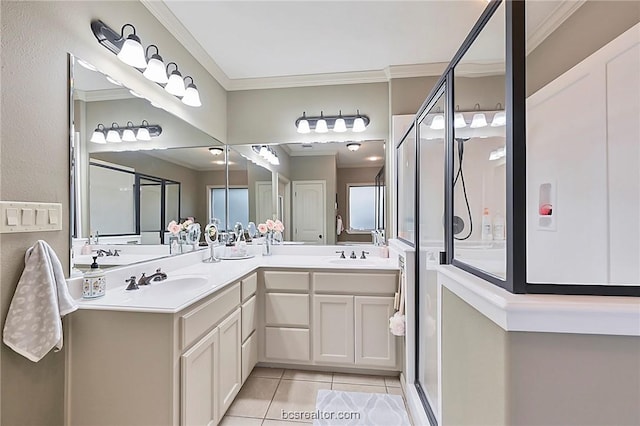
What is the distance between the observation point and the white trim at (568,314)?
65cm

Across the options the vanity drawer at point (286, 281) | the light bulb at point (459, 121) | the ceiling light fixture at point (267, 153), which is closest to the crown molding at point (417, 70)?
the light bulb at point (459, 121)

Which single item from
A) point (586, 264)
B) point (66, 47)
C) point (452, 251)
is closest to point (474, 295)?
point (452, 251)

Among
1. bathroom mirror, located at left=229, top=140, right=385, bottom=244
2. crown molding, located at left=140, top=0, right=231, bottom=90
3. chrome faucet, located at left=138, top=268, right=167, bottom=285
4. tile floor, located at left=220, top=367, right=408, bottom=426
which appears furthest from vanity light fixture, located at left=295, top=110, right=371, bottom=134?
tile floor, located at left=220, top=367, right=408, bottom=426

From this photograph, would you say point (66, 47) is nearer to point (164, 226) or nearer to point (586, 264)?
point (164, 226)

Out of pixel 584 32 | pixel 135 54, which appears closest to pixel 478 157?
pixel 584 32

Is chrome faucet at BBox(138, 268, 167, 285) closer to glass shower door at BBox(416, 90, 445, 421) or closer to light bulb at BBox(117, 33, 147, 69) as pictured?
light bulb at BBox(117, 33, 147, 69)

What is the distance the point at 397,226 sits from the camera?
2668mm

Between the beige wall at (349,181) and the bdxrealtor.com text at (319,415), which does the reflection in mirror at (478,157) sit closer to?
the beige wall at (349,181)

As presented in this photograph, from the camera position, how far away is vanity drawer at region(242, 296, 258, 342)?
197 centimetres

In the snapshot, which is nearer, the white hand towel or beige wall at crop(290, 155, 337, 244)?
the white hand towel

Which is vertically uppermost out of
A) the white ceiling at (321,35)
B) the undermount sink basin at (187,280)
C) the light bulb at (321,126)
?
the white ceiling at (321,35)

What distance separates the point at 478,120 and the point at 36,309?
2.33 meters

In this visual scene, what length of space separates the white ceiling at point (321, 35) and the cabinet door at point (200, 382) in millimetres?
1971

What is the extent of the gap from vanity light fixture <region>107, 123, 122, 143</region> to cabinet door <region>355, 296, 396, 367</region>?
1.86m
